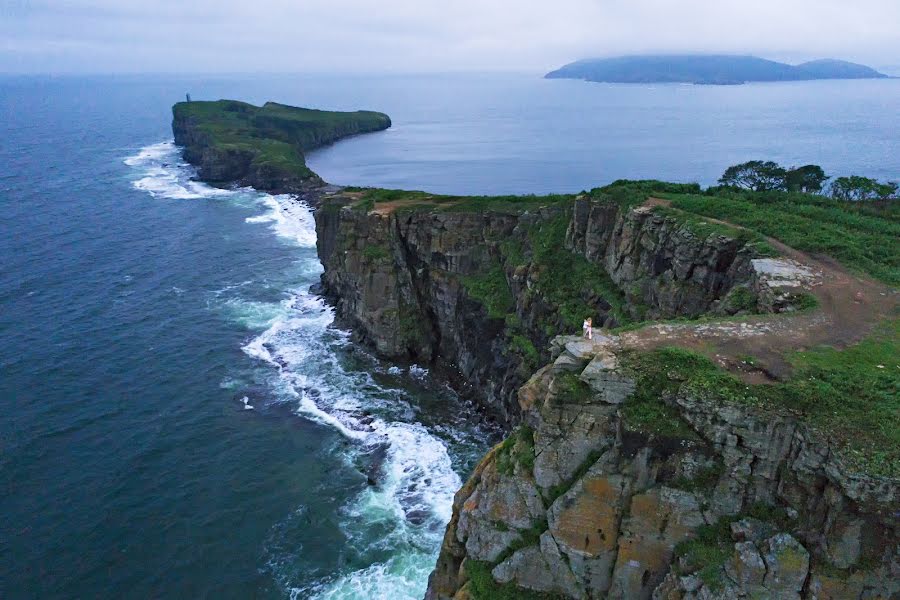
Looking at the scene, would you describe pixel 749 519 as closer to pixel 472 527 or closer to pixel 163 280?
pixel 472 527

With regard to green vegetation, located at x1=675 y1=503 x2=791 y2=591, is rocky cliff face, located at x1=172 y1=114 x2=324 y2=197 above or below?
above

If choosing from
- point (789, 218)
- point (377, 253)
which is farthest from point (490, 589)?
point (377, 253)

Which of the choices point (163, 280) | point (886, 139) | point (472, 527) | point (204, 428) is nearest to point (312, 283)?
point (163, 280)

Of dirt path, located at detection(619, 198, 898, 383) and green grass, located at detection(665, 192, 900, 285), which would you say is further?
green grass, located at detection(665, 192, 900, 285)

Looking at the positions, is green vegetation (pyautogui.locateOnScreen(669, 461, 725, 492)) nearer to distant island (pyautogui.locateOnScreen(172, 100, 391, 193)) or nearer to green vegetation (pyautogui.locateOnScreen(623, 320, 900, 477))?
green vegetation (pyautogui.locateOnScreen(623, 320, 900, 477))

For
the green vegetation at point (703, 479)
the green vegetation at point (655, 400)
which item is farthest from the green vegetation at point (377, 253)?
the green vegetation at point (703, 479)

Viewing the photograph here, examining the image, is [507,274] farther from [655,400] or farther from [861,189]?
[655,400]

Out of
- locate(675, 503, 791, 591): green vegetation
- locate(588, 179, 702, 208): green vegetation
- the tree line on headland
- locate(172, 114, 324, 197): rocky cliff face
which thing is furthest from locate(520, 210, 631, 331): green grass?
locate(172, 114, 324, 197): rocky cliff face
